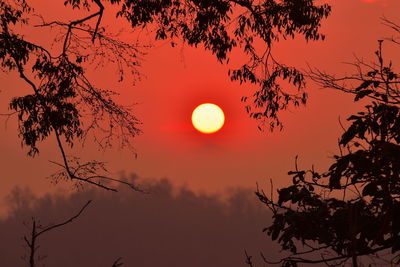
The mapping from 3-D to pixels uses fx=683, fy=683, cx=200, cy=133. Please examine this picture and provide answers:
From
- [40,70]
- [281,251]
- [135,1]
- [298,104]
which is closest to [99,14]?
[135,1]

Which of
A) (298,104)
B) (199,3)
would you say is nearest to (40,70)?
(199,3)

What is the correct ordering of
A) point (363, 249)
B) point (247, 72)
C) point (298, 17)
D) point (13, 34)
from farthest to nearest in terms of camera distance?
point (247, 72), point (298, 17), point (13, 34), point (363, 249)

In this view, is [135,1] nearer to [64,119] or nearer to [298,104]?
[64,119]

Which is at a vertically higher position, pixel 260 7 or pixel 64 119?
pixel 260 7

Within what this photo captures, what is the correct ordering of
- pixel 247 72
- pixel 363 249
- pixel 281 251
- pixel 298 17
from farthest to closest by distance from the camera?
1. pixel 247 72
2. pixel 298 17
3. pixel 281 251
4. pixel 363 249

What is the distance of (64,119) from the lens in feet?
43.4

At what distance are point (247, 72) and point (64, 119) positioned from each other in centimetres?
418

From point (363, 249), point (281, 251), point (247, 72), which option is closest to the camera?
point (363, 249)

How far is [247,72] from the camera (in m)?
15.0

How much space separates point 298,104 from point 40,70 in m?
5.59

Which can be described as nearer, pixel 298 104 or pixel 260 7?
pixel 260 7

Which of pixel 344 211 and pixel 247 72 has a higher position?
pixel 247 72

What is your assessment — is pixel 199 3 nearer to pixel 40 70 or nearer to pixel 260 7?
pixel 260 7

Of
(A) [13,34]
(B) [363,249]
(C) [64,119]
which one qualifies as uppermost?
(A) [13,34]
